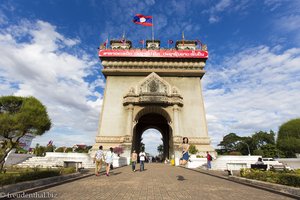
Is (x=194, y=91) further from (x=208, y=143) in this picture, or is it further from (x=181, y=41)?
(x=181, y=41)

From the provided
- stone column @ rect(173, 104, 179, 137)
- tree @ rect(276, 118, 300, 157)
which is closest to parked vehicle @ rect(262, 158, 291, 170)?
stone column @ rect(173, 104, 179, 137)

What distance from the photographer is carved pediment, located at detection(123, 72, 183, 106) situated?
121 ft

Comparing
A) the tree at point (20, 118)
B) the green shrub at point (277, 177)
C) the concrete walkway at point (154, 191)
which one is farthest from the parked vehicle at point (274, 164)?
the tree at point (20, 118)

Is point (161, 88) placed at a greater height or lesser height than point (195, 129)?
greater

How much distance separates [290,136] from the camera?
154 feet

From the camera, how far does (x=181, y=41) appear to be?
47.6m

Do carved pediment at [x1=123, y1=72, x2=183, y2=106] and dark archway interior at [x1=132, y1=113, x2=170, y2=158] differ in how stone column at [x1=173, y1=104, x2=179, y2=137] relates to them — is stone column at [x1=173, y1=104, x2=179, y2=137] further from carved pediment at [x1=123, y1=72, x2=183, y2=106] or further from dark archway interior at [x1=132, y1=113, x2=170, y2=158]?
dark archway interior at [x1=132, y1=113, x2=170, y2=158]

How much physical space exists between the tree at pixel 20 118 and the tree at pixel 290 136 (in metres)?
50.3

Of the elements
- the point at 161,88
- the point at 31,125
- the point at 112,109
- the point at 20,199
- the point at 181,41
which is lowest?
the point at 20,199

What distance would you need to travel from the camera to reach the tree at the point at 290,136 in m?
44.3

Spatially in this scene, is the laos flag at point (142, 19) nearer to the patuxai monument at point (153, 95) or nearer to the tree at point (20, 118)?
the patuxai monument at point (153, 95)

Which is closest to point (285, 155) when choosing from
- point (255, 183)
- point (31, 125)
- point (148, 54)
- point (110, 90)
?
point (148, 54)

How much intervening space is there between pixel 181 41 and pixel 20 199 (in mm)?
46036

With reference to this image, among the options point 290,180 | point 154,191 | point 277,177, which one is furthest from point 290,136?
point 154,191
